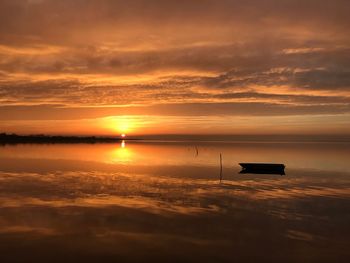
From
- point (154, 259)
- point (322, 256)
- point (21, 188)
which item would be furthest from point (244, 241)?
point (21, 188)

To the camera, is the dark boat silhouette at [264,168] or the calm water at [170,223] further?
the dark boat silhouette at [264,168]

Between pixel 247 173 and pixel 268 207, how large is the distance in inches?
1001

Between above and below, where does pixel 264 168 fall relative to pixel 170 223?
above

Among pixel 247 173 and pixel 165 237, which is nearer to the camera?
pixel 165 237

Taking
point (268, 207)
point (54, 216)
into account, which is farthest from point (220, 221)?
point (54, 216)

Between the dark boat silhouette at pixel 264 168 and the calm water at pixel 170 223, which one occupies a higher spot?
the dark boat silhouette at pixel 264 168

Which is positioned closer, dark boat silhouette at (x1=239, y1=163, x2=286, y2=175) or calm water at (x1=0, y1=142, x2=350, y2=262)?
calm water at (x1=0, y1=142, x2=350, y2=262)

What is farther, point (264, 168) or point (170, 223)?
point (264, 168)

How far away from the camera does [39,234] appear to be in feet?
59.1

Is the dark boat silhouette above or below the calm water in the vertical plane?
above

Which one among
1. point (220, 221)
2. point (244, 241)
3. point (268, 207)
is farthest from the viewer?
point (268, 207)

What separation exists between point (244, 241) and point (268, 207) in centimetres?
906

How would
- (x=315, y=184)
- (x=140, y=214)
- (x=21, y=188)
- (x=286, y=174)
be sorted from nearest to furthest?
(x=140, y=214), (x=21, y=188), (x=315, y=184), (x=286, y=174)

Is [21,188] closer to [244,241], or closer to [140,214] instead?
[140,214]
